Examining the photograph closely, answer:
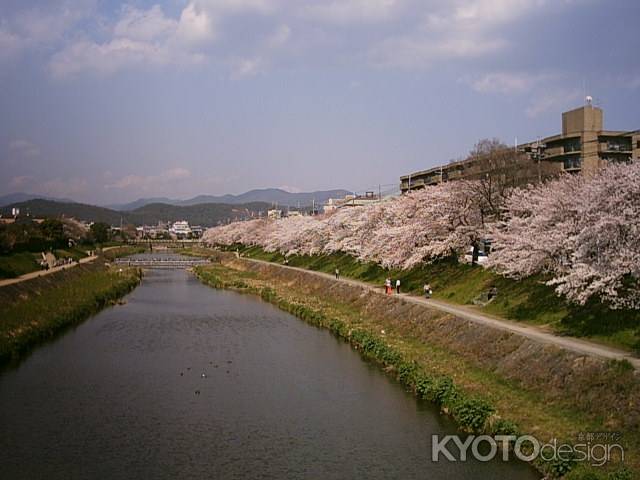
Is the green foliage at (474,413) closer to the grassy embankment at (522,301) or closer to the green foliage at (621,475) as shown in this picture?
the green foliage at (621,475)

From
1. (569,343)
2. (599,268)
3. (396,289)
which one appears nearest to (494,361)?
(569,343)

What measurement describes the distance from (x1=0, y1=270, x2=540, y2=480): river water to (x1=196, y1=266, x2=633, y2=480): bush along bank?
431 millimetres

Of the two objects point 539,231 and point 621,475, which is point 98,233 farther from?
point 621,475

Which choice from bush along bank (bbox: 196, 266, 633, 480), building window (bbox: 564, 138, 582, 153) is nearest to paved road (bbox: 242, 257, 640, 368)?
bush along bank (bbox: 196, 266, 633, 480)

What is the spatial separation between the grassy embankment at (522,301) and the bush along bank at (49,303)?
17994mm

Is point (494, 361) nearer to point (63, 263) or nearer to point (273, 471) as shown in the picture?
point (273, 471)

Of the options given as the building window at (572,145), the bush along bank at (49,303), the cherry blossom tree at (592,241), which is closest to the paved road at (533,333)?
the cherry blossom tree at (592,241)

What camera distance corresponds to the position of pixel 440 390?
54.0ft

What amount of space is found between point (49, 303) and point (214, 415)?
21212 millimetres

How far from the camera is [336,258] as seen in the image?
52.4 meters

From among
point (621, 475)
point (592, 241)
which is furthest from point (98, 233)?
point (621, 475)

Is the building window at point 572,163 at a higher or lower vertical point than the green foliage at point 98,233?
higher

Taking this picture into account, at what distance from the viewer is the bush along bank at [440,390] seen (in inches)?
440

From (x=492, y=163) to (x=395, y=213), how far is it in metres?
9.12
